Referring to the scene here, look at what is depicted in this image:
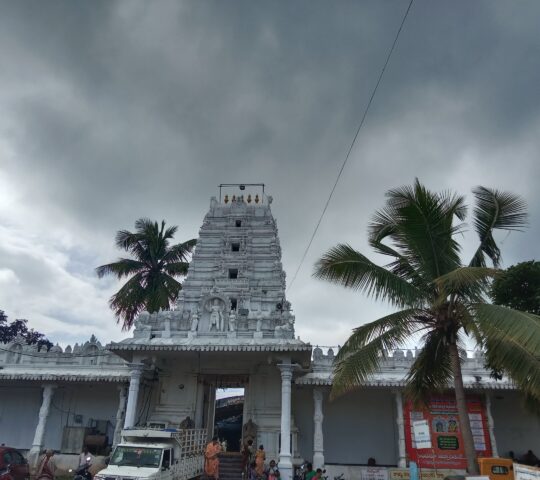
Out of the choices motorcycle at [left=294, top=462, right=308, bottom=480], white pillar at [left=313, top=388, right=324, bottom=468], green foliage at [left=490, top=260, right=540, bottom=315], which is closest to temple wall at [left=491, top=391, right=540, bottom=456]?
white pillar at [left=313, top=388, right=324, bottom=468]

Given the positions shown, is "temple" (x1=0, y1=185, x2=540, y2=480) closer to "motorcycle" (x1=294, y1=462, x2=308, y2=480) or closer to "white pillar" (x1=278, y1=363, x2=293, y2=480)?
"white pillar" (x1=278, y1=363, x2=293, y2=480)

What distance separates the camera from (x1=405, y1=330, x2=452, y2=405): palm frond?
11898 millimetres

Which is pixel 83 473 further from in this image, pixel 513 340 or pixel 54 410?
pixel 513 340

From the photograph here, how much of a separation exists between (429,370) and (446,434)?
6.93m

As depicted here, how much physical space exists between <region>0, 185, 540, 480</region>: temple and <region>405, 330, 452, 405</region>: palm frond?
9.67 ft

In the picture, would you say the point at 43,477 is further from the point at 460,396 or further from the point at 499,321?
the point at 499,321

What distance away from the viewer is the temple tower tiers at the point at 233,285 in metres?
18.1

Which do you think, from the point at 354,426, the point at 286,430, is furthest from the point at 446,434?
the point at 286,430

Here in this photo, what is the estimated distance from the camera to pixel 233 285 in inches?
820

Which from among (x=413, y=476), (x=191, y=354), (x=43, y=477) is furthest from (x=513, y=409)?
(x=43, y=477)

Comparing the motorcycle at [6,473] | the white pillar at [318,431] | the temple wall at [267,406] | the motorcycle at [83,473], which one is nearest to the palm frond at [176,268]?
the temple wall at [267,406]

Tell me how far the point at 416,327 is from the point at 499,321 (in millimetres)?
2643

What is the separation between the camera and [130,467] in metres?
11.8

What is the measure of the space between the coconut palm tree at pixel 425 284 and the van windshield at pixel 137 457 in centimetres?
521
